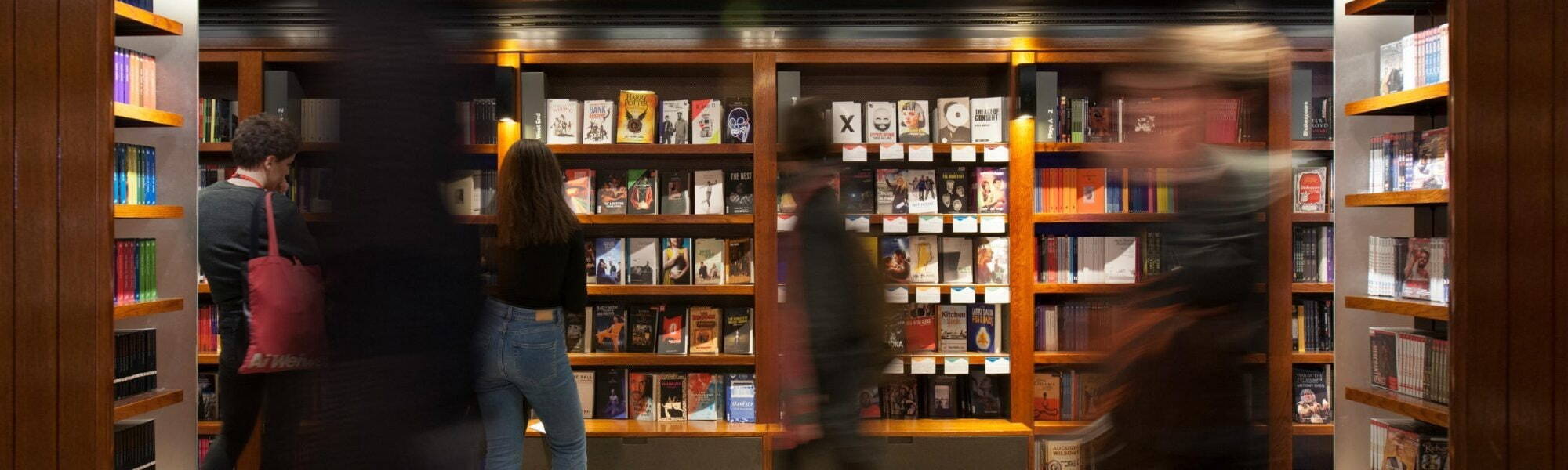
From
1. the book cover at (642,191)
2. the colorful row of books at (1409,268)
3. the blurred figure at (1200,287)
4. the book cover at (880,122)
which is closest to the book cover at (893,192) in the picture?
the book cover at (880,122)

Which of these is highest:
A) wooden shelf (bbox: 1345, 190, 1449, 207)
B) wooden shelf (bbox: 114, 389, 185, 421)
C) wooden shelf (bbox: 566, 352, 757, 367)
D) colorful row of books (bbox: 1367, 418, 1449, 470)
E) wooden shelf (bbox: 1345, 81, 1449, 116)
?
wooden shelf (bbox: 1345, 81, 1449, 116)

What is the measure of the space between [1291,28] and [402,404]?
411 centimetres

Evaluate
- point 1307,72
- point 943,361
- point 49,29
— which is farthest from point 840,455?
point 1307,72

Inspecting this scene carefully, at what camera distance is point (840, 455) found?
7.30 feet

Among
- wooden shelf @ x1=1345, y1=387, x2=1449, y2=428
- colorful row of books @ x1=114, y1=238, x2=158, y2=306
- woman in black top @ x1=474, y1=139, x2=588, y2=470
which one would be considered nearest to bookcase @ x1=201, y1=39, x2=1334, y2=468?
wooden shelf @ x1=1345, y1=387, x2=1449, y2=428

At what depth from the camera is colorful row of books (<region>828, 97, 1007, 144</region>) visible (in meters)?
3.85

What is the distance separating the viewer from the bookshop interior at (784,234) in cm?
103

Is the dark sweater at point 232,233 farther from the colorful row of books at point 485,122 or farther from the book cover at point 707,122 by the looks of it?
the book cover at point 707,122

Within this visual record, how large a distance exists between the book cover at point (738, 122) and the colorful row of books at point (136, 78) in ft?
6.75

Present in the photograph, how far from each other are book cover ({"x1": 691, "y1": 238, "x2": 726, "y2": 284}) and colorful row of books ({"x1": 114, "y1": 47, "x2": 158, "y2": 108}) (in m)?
2.02

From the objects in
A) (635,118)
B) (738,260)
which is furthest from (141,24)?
(738,260)

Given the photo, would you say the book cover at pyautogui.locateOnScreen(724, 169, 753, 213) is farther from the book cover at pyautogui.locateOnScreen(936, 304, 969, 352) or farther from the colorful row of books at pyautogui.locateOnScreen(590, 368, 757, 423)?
the book cover at pyautogui.locateOnScreen(936, 304, 969, 352)

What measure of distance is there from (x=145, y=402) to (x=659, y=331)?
1888mm

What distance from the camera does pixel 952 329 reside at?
394cm
